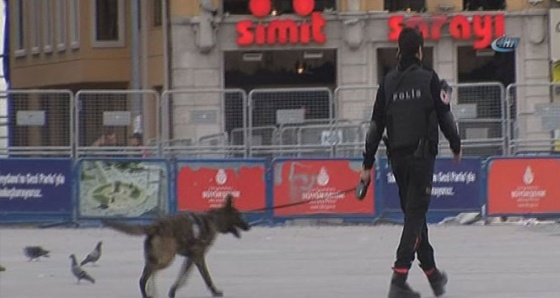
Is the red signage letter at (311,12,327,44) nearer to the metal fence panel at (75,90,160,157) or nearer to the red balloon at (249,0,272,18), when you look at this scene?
the red balloon at (249,0,272,18)

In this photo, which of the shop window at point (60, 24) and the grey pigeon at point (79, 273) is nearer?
the grey pigeon at point (79, 273)

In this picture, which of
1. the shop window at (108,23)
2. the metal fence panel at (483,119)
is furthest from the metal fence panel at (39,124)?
the shop window at (108,23)

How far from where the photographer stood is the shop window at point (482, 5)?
36.3 metres

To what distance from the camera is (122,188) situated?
22.5 meters

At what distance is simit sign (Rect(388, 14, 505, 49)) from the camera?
35.8m

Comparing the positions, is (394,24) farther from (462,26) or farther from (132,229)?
(132,229)

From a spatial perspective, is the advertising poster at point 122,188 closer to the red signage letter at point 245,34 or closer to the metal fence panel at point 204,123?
the metal fence panel at point 204,123

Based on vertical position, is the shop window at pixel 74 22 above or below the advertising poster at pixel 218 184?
above

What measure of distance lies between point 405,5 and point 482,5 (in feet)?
6.03

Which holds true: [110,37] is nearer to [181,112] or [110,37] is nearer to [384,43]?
[384,43]

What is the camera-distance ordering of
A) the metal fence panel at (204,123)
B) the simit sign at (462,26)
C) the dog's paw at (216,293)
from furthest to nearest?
the simit sign at (462,26) → the metal fence panel at (204,123) → the dog's paw at (216,293)

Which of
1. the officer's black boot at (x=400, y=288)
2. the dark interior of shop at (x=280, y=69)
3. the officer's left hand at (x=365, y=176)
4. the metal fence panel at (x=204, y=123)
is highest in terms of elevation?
the dark interior of shop at (x=280, y=69)

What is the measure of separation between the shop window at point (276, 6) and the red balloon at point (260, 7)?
0.27 metres

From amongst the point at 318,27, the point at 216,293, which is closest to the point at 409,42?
the point at 216,293
